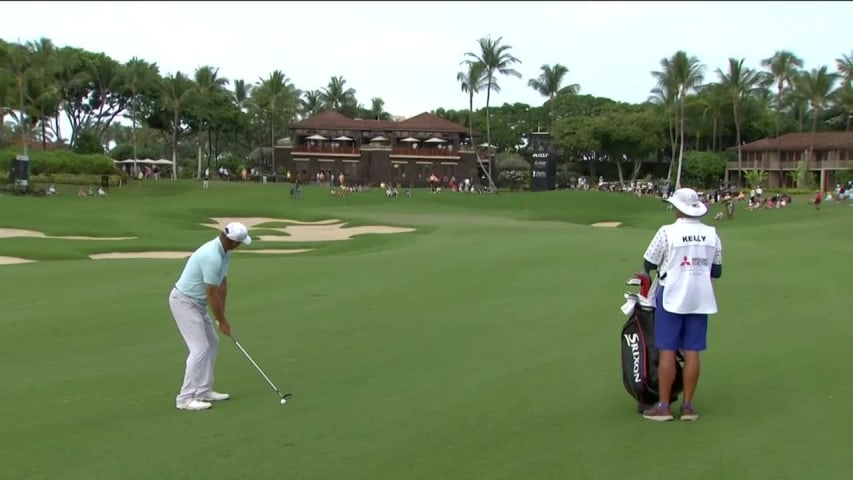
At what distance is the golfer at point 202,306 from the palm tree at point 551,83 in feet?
322

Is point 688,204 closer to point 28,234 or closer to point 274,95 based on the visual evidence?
point 28,234

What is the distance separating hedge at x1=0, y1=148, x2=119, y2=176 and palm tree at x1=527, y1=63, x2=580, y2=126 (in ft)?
190

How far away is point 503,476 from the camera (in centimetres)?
564

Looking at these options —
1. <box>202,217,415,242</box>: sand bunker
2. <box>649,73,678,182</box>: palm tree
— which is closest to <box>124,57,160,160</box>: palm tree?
<box>202,217,415,242</box>: sand bunker

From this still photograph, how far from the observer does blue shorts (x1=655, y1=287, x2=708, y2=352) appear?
671 cm

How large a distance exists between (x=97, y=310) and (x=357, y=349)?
5.28 meters

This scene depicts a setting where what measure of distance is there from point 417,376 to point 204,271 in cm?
260

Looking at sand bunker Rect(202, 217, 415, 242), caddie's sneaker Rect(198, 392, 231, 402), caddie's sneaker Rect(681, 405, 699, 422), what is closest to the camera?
caddie's sneaker Rect(681, 405, 699, 422)

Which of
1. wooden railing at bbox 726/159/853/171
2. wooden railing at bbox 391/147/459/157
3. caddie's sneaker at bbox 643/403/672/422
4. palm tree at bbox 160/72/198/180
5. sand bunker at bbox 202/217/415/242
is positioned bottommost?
Answer: sand bunker at bbox 202/217/415/242

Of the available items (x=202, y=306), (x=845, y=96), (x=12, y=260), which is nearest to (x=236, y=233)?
(x=202, y=306)

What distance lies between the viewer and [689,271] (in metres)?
6.71

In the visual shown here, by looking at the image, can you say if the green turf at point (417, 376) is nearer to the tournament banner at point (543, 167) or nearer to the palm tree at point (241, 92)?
the tournament banner at point (543, 167)

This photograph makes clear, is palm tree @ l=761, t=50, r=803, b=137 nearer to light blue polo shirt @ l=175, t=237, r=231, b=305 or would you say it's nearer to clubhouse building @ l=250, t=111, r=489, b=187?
clubhouse building @ l=250, t=111, r=489, b=187

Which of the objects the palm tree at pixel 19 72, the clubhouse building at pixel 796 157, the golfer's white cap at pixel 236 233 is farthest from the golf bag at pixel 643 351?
the clubhouse building at pixel 796 157
